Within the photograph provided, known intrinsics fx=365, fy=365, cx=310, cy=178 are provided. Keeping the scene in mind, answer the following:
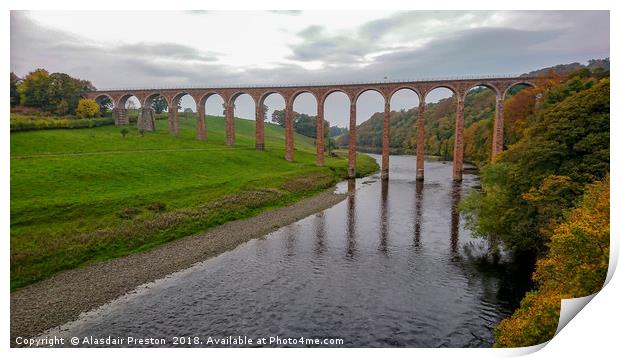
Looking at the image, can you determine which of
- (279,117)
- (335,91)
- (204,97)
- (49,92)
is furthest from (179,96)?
(279,117)

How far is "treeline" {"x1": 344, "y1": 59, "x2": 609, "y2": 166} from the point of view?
4694cm

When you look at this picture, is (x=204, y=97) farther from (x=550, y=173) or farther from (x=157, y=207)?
(x=550, y=173)

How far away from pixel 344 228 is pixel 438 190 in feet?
72.9

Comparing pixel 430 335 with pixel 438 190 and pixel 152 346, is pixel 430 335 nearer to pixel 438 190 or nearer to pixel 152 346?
pixel 152 346

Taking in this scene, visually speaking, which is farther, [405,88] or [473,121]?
[473,121]

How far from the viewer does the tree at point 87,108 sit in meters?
66.0

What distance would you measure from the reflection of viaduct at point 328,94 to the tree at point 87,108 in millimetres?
4474

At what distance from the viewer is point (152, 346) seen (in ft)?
51.3

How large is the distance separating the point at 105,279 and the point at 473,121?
302ft

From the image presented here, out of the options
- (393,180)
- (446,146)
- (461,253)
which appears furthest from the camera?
(446,146)

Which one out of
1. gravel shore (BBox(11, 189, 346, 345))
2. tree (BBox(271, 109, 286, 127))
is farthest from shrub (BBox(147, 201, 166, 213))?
tree (BBox(271, 109, 286, 127))

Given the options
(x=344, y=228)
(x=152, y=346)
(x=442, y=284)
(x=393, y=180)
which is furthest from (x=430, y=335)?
(x=393, y=180)

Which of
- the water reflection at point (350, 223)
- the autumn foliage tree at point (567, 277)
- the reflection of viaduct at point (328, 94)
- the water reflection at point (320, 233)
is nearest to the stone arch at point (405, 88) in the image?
the reflection of viaduct at point (328, 94)

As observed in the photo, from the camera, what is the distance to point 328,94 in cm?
6269
